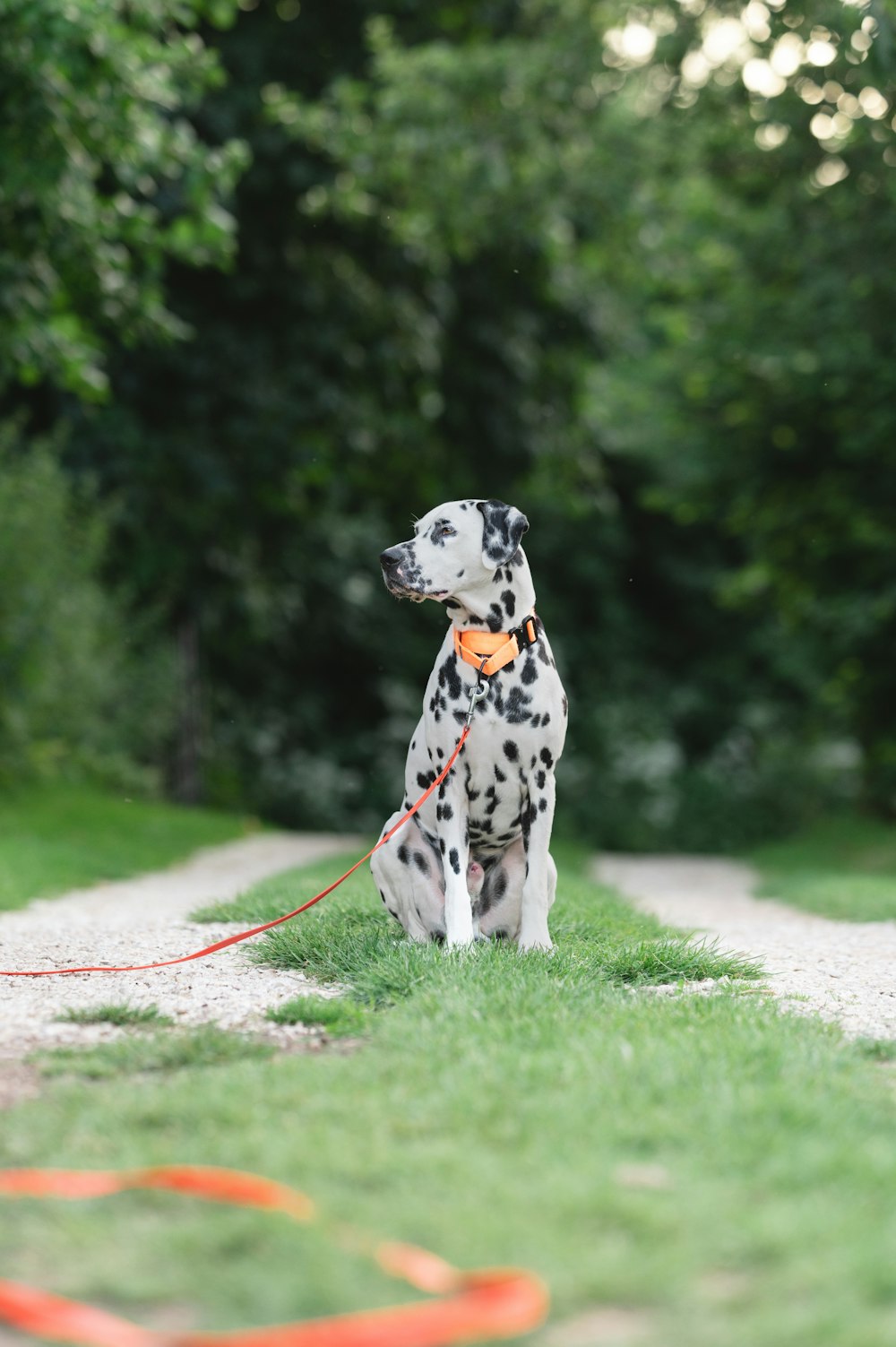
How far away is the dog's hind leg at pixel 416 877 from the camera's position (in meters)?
5.93

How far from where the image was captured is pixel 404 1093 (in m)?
3.75

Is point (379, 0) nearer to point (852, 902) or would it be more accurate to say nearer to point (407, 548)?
point (852, 902)

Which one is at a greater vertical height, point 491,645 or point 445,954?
point 491,645

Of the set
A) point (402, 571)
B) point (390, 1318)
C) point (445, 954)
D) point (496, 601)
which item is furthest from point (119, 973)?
point (390, 1318)

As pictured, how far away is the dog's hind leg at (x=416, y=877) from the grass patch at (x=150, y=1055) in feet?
5.07

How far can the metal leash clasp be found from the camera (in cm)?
Answer: 573

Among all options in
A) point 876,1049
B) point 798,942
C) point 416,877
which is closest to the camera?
point 876,1049

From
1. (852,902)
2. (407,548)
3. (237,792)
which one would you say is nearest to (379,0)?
(237,792)

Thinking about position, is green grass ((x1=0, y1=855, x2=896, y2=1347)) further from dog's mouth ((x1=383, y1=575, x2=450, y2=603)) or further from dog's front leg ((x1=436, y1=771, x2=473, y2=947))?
dog's mouth ((x1=383, y1=575, x2=450, y2=603))

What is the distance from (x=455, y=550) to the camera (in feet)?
18.8

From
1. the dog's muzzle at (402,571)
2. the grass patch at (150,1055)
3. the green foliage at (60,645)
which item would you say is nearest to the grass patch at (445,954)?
the grass patch at (150,1055)

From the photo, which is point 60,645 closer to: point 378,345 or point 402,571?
point 378,345

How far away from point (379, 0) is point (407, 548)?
47.2 ft

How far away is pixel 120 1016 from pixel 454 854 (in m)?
1.52
